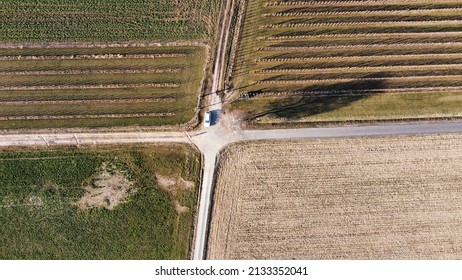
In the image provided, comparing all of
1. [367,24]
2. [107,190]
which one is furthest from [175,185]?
[367,24]

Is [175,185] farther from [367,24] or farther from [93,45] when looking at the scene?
[367,24]

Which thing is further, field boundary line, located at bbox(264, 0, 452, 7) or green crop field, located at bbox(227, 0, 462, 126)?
field boundary line, located at bbox(264, 0, 452, 7)

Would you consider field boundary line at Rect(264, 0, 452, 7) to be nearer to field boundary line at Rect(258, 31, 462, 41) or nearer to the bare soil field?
field boundary line at Rect(258, 31, 462, 41)

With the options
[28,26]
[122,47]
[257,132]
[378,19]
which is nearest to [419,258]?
[257,132]

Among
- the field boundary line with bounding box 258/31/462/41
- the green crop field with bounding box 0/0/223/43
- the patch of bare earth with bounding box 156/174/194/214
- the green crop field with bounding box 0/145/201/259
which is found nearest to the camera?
the green crop field with bounding box 0/145/201/259

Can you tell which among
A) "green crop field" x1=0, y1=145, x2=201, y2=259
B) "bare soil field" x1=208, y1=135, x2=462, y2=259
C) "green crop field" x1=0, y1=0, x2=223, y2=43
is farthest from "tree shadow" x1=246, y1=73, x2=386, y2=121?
"green crop field" x1=0, y1=0, x2=223, y2=43

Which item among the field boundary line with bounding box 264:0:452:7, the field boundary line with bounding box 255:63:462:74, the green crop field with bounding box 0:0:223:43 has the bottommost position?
the field boundary line with bounding box 255:63:462:74
